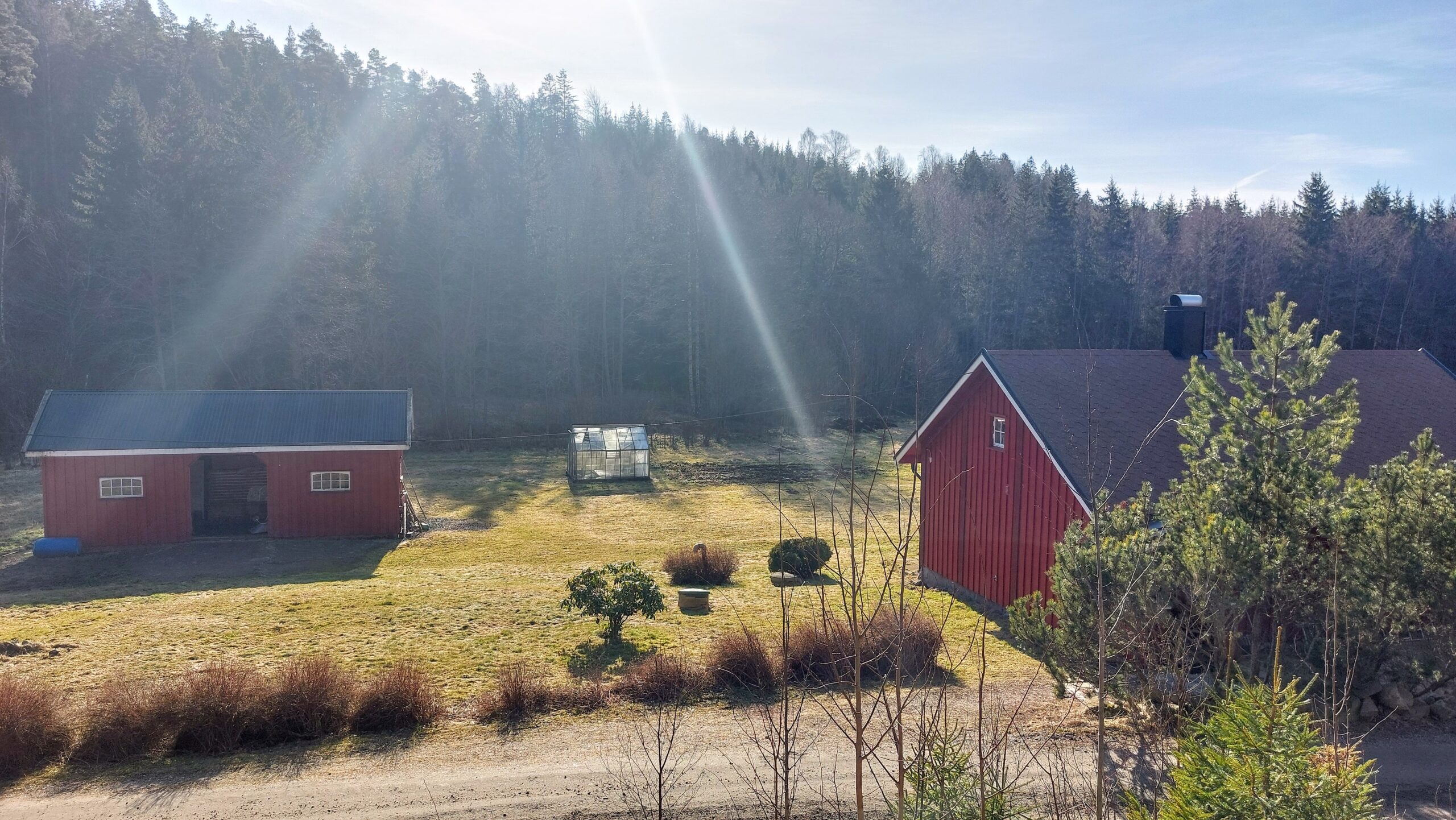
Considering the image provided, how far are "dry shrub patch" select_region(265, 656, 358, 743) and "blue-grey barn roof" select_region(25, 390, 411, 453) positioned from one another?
45.8 ft

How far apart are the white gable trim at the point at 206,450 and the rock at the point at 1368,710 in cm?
2091

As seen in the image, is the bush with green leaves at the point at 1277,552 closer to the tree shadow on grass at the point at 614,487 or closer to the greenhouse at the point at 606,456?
the tree shadow on grass at the point at 614,487

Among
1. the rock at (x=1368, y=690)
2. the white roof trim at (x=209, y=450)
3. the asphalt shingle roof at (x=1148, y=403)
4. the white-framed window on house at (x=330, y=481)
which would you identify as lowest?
the rock at (x=1368, y=690)

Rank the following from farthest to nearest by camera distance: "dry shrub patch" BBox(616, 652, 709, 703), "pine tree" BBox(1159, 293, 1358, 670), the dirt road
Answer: "dry shrub patch" BBox(616, 652, 709, 703)
"pine tree" BBox(1159, 293, 1358, 670)
the dirt road

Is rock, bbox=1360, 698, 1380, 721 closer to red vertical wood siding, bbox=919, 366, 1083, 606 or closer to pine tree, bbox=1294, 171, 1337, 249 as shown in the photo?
red vertical wood siding, bbox=919, 366, 1083, 606

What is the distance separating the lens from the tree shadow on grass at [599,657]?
12.5m

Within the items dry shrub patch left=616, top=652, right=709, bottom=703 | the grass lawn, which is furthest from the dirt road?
the grass lawn

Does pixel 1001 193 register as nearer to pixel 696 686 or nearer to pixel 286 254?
pixel 286 254

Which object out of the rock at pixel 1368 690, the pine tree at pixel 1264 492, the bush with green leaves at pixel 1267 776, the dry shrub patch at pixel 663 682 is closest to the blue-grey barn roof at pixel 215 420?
the dry shrub patch at pixel 663 682

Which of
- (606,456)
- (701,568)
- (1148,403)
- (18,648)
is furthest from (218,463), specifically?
(1148,403)

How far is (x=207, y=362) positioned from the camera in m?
37.8

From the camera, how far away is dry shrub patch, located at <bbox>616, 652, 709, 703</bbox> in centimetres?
1104

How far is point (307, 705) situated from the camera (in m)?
9.98

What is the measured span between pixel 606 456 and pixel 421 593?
17.4m
